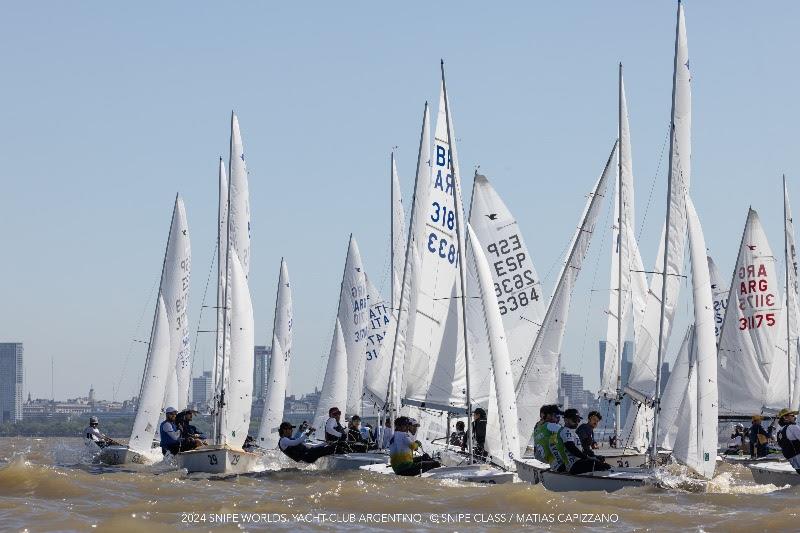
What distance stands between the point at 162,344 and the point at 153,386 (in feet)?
4.00

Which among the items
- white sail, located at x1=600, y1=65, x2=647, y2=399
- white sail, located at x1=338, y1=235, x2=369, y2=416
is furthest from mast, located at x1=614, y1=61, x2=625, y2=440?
white sail, located at x1=338, y1=235, x2=369, y2=416

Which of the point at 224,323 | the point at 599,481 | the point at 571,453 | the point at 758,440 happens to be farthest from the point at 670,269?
the point at 224,323

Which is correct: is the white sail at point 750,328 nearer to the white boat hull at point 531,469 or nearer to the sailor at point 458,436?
the sailor at point 458,436

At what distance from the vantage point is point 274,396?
4078 cm

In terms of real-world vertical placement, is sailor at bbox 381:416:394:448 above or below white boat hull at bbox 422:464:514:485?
above

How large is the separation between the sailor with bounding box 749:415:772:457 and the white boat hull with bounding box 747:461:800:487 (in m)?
5.10

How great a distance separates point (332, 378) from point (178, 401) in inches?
182

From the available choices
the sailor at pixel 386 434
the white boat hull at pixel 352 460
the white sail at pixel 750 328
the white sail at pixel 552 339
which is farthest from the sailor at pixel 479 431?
the white sail at pixel 750 328

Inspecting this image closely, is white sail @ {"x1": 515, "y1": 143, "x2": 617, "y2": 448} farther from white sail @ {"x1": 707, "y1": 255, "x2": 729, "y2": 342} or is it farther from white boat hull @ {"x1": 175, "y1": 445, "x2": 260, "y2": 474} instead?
white sail @ {"x1": 707, "y1": 255, "x2": 729, "y2": 342}

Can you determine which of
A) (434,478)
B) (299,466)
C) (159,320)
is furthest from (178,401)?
(434,478)

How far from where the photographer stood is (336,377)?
38656 mm

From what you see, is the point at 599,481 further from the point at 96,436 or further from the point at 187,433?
the point at 96,436

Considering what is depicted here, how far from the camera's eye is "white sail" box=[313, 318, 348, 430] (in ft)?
126

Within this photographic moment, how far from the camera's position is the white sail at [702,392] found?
20.0 meters
